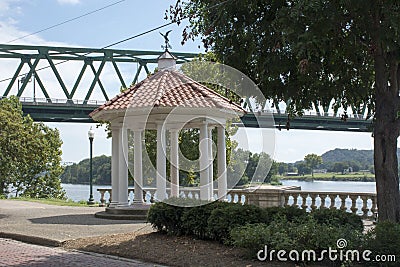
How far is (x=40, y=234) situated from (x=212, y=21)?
23.3 ft

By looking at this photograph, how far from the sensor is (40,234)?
14.9 meters

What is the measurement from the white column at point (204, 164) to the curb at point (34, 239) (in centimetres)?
612

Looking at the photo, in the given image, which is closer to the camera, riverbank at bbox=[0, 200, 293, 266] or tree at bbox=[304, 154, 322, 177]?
riverbank at bbox=[0, 200, 293, 266]

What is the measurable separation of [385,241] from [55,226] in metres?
10.4

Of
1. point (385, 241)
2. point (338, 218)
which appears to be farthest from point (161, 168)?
point (385, 241)

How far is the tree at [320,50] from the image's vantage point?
1034 centimetres

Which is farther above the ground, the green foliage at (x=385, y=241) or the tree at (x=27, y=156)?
the tree at (x=27, y=156)

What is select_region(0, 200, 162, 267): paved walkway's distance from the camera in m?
11.4

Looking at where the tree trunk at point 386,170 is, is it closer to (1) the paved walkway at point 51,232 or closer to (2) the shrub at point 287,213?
(2) the shrub at point 287,213

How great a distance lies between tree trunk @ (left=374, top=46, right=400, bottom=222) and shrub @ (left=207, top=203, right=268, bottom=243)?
2484mm

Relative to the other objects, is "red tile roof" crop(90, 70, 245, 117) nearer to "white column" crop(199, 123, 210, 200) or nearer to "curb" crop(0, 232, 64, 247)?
"white column" crop(199, 123, 210, 200)

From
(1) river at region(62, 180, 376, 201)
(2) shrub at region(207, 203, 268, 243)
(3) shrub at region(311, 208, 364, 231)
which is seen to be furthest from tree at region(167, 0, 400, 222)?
(1) river at region(62, 180, 376, 201)

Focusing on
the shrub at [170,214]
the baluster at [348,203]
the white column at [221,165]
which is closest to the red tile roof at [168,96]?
the white column at [221,165]

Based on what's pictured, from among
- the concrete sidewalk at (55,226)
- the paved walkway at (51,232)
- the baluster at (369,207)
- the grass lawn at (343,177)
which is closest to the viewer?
the paved walkway at (51,232)
